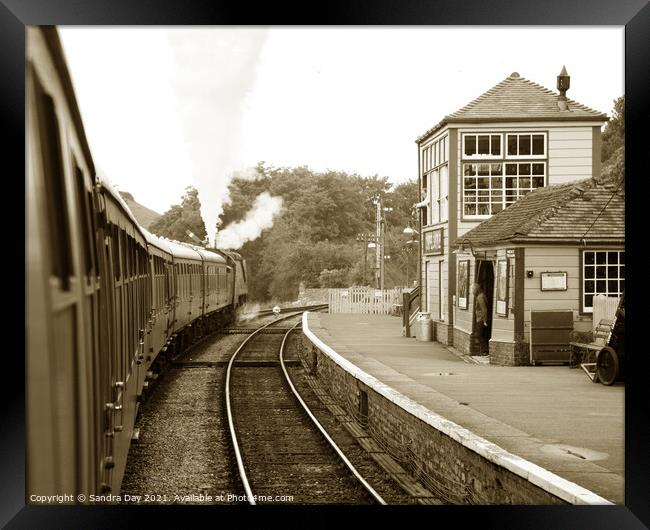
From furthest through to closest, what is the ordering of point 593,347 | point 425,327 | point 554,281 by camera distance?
point 425,327
point 554,281
point 593,347

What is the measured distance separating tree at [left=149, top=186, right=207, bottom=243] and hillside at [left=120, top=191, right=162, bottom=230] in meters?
0.12

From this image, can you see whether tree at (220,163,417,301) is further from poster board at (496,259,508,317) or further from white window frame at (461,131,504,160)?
poster board at (496,259,508,317)

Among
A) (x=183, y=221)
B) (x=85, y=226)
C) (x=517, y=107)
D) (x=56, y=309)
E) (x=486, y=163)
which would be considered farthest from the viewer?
(x=486, y=163)

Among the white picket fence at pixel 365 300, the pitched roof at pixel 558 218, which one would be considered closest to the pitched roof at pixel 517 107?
the pitched roof at pixel 558 218

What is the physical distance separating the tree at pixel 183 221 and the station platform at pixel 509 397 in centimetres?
162

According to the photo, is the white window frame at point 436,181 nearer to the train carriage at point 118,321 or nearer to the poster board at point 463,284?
the poster board at point 463,284

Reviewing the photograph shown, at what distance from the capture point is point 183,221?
7855 millimetres

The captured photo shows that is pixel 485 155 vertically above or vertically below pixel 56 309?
above

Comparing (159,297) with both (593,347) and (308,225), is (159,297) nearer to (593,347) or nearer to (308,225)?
(308,225)

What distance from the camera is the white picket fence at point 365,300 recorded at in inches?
316

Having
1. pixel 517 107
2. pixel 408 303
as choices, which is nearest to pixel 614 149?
pixel 517 107

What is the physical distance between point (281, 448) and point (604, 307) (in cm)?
470

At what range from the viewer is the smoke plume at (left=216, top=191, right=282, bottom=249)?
284 inches

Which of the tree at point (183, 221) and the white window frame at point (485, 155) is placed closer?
the tree at point (183, 221)
